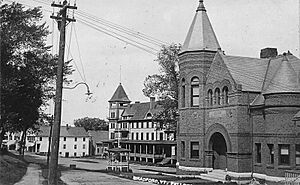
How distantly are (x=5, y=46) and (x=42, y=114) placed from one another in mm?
21755

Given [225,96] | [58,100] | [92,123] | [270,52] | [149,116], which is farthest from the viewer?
[92,123]

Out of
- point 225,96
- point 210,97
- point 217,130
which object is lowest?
point 217,130

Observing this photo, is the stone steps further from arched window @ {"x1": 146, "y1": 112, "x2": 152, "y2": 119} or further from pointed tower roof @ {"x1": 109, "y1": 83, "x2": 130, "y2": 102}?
pointed tower roof @ {"x1": 109, "y1": 83, "x2": 130, "y2": 102}

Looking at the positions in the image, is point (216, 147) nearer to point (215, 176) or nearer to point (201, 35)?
point (215, 176)

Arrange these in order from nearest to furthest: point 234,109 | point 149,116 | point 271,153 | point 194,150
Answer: point 271,153 < point 234,109 < point 194,150 < point 149,116

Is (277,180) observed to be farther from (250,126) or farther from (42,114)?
(42,114)

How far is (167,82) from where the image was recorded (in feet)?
152

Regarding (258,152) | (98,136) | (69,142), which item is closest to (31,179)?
(258,152)

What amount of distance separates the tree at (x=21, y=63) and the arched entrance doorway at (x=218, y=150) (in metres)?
15.6

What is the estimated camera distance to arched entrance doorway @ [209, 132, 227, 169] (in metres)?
31.9

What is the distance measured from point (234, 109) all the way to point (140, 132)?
50.6m

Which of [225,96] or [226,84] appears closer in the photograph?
[226,84]

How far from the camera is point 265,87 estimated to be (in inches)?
1179

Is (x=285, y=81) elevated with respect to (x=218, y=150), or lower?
elevated
